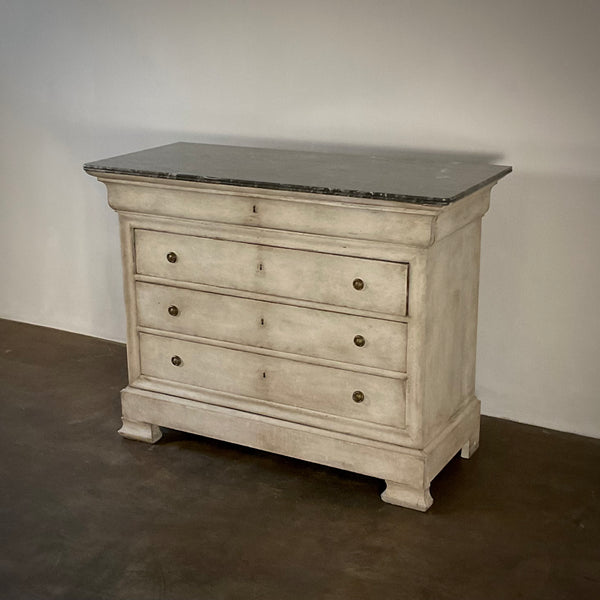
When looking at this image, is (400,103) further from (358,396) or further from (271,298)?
(358,396)

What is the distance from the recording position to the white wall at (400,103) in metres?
3.54

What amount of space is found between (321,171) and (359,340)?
2.02ft

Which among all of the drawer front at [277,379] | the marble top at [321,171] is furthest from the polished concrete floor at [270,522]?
the marble top at [321,171]

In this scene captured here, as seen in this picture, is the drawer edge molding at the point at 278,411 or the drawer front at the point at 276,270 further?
the drawer edge molding at the point at 278,411

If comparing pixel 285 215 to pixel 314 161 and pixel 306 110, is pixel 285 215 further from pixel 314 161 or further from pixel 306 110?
pixel 306 110

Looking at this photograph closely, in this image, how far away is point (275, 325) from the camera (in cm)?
341

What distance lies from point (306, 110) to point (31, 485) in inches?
71.2

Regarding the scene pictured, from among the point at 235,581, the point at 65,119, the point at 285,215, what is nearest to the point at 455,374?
the point at 285,215

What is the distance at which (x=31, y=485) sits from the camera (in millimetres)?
3449

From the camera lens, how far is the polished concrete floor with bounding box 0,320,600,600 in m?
2.86

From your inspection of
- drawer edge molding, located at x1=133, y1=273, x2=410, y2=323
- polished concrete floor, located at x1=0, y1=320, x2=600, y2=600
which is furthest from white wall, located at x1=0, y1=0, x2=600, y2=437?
drawer edge molding, located at x1=133, y1=273, x2=410, y2=323

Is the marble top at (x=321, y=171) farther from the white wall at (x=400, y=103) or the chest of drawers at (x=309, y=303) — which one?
the white wall at (x=400, y=103)

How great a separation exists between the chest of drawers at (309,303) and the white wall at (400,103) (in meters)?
0.28

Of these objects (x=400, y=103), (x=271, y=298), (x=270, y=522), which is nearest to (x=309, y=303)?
(x=271, y=298)
